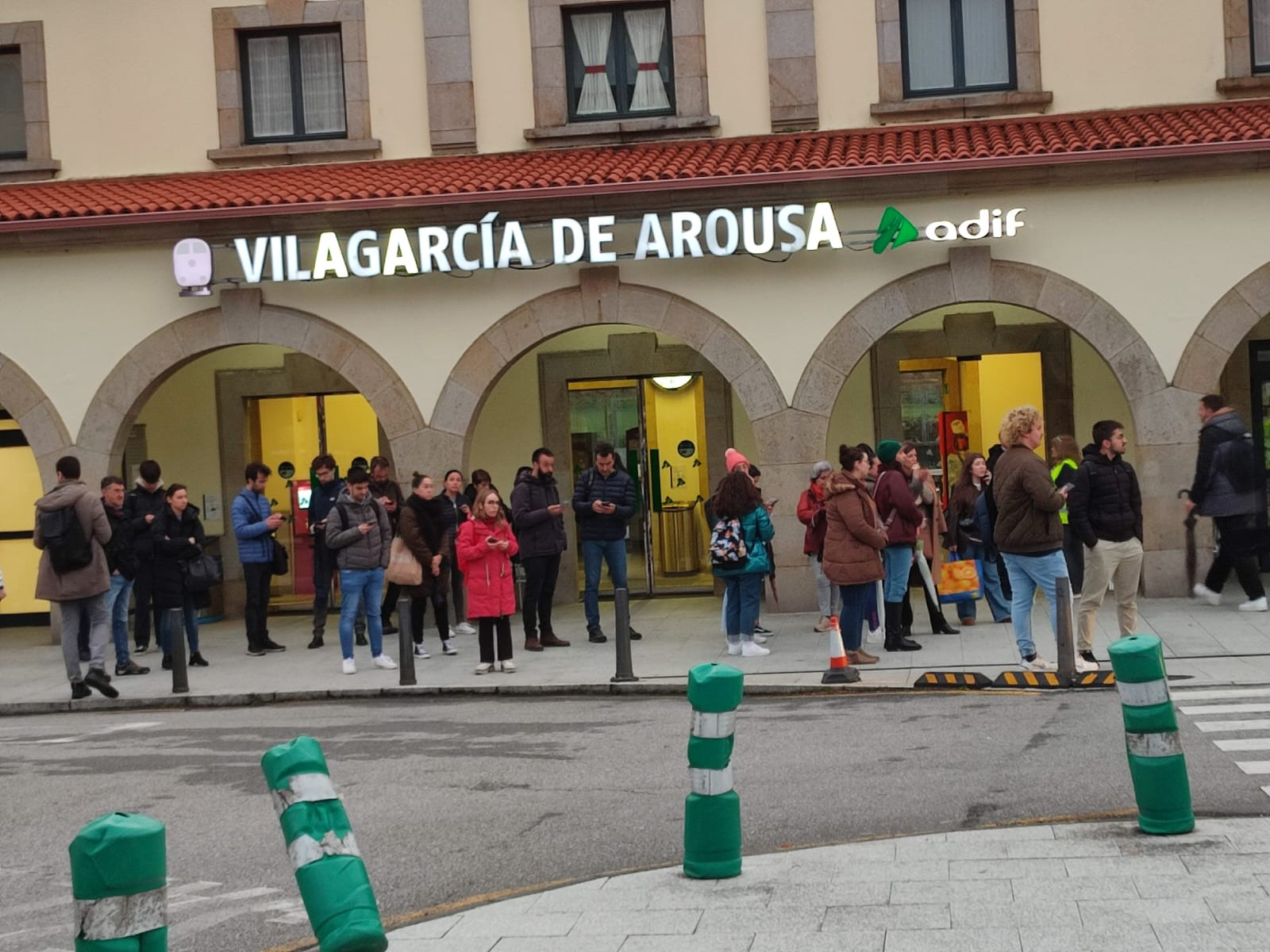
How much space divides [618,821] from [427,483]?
7.56 m

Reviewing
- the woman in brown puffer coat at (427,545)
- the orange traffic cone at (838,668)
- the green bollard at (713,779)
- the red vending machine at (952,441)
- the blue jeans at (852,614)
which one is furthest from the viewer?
the red vending machine at (952,441)

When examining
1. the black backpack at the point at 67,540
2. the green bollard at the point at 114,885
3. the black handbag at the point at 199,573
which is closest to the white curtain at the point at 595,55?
the black handbag at the point at 199,573

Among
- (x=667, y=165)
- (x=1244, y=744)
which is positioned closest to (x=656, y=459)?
(x=667, y=165)

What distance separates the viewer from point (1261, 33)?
18031 millimetres

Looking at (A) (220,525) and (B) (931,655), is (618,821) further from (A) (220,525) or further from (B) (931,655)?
(A) (220,525)

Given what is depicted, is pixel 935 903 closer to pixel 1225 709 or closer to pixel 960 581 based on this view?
pixel 1225 709

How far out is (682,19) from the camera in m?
18.7

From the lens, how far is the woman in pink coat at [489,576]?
14266mm

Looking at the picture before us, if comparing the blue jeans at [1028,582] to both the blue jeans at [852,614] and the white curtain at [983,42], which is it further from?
→ the white curtain at [983,42]

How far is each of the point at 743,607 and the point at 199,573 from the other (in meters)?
5.31

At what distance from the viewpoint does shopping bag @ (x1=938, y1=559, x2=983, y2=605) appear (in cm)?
1521

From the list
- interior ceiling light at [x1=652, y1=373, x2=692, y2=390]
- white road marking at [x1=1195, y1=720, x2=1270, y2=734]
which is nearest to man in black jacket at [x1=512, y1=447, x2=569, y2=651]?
interior ceiling light at [x1=652, y1=373, x2=692, y2=390]

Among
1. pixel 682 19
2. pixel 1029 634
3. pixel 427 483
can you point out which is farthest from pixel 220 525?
pixel 1029 634

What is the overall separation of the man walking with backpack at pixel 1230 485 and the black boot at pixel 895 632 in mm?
3277
